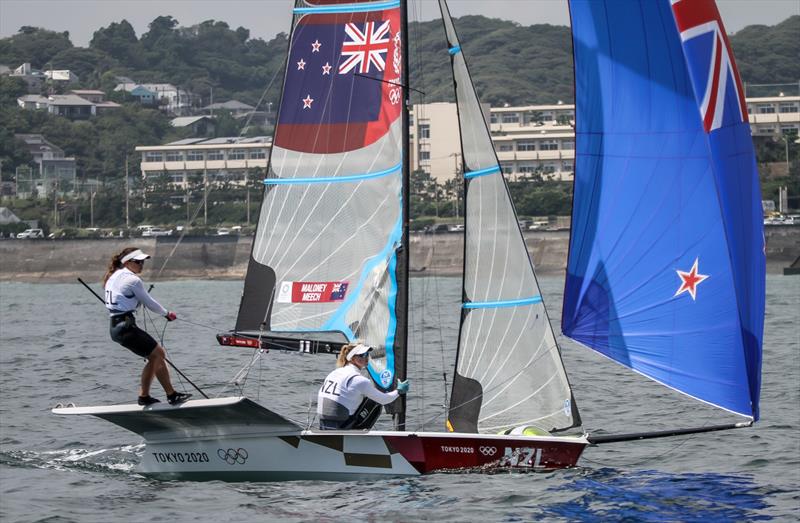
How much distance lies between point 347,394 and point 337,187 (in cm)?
248

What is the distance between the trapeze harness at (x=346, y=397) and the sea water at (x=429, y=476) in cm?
62

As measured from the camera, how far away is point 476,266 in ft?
45.1

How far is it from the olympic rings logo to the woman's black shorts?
4.15ft

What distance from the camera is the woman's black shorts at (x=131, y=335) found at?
41.4 feet

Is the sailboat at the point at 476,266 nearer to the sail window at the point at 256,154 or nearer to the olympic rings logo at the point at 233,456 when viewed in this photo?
the olympic rings logo at the point at 233,456

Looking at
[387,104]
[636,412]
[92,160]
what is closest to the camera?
[387,104]

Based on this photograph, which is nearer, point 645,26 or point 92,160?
point 645,26

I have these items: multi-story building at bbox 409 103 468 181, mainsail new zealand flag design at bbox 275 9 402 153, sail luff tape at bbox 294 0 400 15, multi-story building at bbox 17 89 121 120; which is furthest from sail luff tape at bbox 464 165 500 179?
multi-story building at bbox 17 89 121 120

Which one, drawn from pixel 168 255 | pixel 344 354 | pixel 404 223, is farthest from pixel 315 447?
pixel 168 255

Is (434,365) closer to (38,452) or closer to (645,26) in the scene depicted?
(38,452)

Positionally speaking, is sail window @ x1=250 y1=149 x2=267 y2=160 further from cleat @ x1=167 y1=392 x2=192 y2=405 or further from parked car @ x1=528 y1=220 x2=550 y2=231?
cleat @ x1=167 y1=392 x2=192 y2=405

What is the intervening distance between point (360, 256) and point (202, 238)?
262 ft

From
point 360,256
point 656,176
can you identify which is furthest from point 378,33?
point 656,176

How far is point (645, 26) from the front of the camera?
12.3 m
